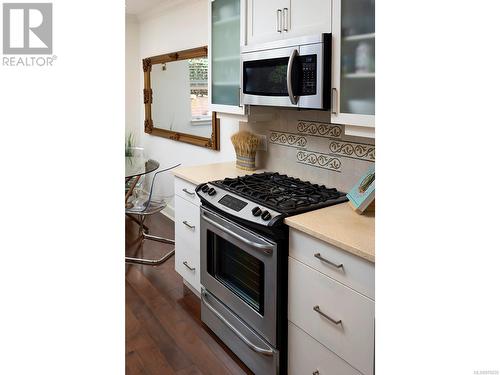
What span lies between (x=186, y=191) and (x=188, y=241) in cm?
34

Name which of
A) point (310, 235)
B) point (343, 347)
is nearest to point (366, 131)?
point (310, 235)

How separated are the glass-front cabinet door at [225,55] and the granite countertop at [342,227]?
1034 mm

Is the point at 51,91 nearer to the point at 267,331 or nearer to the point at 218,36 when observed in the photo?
the point at 267,331

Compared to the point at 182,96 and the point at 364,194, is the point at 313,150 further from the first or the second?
the point at 182,96

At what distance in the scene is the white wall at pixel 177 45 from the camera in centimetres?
374

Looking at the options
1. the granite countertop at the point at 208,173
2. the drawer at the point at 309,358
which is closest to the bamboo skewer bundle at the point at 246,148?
the granite countertop at the point at 208,173

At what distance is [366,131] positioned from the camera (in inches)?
77.8

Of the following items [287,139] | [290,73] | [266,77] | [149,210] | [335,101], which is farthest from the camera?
[149,210]

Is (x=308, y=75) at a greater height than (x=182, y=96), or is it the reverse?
(x=182, y=96)

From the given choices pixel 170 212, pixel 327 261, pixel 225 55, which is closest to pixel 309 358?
pixel 327 261

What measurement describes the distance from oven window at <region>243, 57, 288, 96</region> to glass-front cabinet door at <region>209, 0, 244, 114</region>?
0.19 m

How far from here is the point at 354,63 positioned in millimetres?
1979

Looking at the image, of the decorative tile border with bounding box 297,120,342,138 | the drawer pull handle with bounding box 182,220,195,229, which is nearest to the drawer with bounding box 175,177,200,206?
the drawer pull handle with bounding box 182,220,195,229
